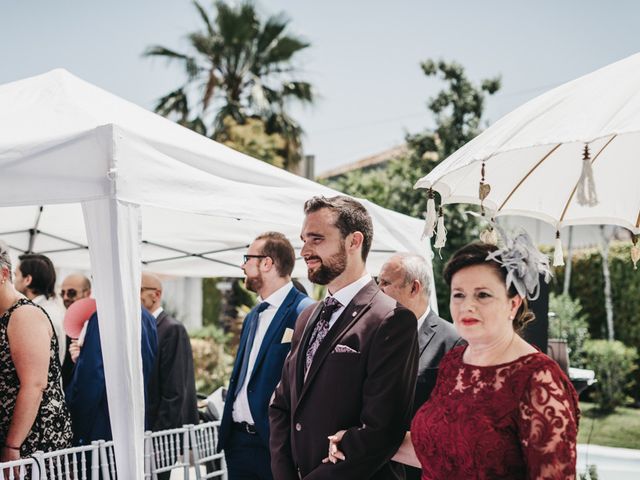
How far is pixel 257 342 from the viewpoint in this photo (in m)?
4.34

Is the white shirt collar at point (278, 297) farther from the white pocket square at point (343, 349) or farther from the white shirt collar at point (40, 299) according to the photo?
the white shirt collar at point (40, 299)

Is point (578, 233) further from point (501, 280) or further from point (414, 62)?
point (501, 280)

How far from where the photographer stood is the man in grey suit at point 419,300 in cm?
392

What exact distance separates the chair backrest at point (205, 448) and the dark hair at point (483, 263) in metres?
2.36

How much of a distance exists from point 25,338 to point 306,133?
55.2 feet

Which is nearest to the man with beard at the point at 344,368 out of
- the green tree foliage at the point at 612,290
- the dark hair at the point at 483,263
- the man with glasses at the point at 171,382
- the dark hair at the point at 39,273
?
the dark hair at the point at 483,263

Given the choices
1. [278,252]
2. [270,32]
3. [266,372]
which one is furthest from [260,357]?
[270,32]

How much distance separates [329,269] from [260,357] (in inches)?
47.8

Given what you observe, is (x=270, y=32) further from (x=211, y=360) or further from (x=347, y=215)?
(x=347, y=215)

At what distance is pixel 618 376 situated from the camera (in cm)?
1335

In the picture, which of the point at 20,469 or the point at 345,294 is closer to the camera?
the point at 345,294

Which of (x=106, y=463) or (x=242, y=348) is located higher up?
(x=242, y=348)

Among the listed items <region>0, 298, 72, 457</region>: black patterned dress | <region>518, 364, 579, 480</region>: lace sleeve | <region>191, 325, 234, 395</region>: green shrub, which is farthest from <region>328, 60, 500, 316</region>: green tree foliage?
<region>518, 364, 579, 480</region>: lace sleeve

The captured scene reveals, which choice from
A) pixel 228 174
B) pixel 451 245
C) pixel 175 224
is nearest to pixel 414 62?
pixel 451 245
